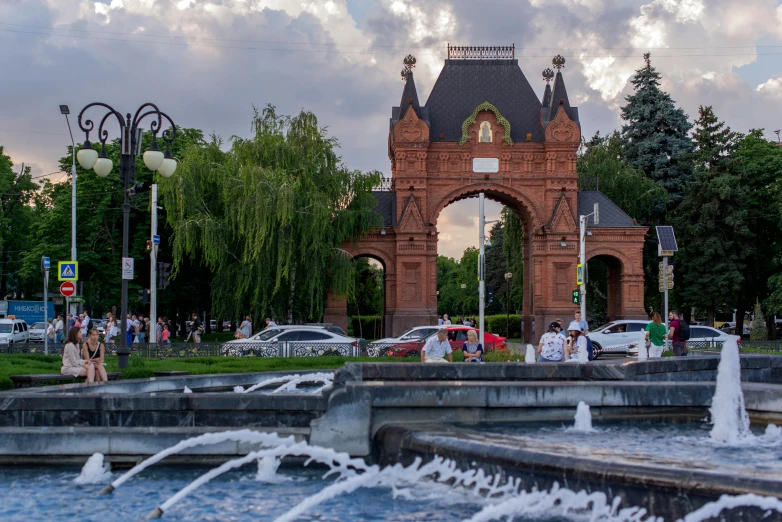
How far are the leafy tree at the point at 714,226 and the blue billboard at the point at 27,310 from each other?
39753 millimetres

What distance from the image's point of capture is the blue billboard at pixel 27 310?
5672 cm

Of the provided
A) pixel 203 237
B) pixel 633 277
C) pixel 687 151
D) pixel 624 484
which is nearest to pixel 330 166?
pixel 203 237

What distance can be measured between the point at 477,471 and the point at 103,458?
4.47 metres

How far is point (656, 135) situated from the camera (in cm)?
5581

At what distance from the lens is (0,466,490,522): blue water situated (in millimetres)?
8172

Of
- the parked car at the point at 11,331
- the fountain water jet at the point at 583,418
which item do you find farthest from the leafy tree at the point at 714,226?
the fountain water jet at the point at 583,418

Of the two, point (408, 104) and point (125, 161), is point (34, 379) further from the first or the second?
point (408, 104)

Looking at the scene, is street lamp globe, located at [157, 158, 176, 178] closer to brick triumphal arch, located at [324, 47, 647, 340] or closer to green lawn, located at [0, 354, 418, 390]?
green lawn, located at [0, 354, 418, 390]

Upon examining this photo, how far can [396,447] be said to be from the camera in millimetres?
9531

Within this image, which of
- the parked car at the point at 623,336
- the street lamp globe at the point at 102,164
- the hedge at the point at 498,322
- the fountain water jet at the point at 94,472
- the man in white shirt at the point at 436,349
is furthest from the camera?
the hedge at the point at 498,322

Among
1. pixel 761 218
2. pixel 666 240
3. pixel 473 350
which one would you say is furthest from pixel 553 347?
pixel 761 218

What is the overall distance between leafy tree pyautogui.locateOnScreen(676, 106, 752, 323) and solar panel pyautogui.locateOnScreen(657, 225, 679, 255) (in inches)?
540

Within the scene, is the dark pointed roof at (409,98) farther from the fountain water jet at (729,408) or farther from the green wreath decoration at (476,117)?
the fountain water jet at (729,408)

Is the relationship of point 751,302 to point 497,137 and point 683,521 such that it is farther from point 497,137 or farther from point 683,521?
point 683,521
